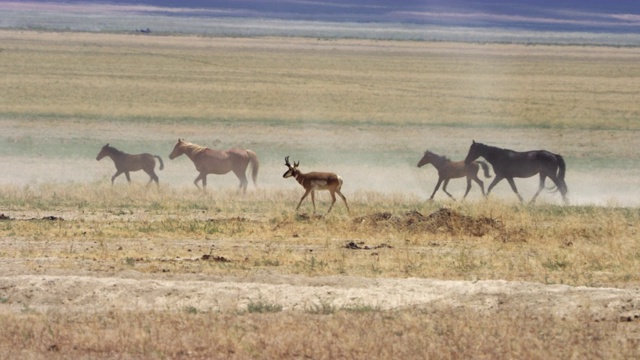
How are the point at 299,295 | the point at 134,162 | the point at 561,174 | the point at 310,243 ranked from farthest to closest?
the point at 134,162 < the point at 561,174 < the point at 310,243 < the point at 299,295

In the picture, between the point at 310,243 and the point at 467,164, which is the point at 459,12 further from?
the point at 310,243

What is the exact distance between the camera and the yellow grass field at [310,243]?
10.4 metres

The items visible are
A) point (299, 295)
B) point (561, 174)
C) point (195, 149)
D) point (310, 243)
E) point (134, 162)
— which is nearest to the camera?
point (299, 295)

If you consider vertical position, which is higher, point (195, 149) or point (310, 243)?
point (195, 149)

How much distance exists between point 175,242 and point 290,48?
278 feet

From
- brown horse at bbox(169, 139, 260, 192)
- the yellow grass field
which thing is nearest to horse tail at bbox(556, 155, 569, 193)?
the yellow grass field

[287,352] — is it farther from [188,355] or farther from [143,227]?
[143,227]

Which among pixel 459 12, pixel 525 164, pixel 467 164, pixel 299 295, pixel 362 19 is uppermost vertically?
pixel 459 12

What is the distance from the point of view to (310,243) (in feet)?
54.1

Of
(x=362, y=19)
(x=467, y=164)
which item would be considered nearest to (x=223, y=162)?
(x=467, y=164)

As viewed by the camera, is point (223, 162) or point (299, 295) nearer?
point (299, 295)

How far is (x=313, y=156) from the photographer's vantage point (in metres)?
34.2

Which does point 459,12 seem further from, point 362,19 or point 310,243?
point 310,243

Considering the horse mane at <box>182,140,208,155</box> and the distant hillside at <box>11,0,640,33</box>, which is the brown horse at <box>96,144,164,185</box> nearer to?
the horse mane at <box>182,140,208,155</box>
